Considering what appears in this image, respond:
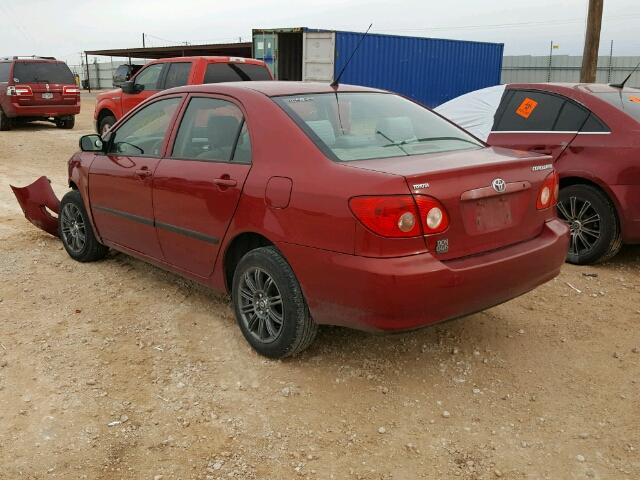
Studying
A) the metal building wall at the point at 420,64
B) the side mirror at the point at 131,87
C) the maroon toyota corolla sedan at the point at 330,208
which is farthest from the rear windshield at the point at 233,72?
the maroon toyota corolla sedan at the point at 330,208

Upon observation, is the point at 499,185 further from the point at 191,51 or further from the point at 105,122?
the point at 191,51

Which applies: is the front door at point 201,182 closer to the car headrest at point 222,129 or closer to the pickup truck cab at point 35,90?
the car headrest at point 222,129

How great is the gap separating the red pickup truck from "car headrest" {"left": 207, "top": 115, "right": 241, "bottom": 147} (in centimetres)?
619

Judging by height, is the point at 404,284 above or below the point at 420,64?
below

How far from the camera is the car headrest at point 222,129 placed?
3.75 m

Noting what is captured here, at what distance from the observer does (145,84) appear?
443 inches

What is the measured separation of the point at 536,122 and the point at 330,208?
3.60 meters

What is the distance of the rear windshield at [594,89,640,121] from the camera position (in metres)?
5.29

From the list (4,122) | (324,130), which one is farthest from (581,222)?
(4,122)

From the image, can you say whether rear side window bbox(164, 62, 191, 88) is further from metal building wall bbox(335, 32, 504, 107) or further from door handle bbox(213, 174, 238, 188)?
door handle bbox(213, 174, 238, 188)

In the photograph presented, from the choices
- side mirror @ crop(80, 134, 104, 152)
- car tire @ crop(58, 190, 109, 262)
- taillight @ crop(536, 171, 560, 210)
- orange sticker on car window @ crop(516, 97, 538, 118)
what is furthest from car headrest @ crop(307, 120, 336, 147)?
orange sticker on car window @ crop(516, 97, 538, 118)

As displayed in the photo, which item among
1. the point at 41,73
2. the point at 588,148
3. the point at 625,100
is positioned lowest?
the point at 588,148

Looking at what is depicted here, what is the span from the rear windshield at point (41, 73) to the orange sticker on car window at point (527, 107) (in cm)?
1403

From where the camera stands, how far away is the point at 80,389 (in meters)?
3.31
